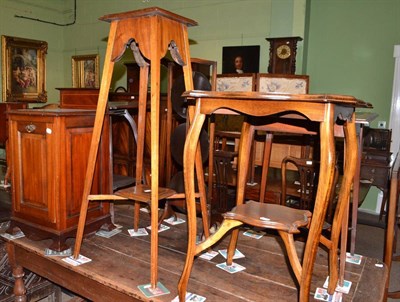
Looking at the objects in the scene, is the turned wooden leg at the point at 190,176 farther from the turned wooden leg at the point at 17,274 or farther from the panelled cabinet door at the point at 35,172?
the turned wooden leg at the point at 17,274

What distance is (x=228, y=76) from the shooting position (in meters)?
5.10

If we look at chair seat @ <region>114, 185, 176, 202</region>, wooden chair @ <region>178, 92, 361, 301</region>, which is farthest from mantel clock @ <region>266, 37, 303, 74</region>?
wooden chair @ <region>178, 92, 361, 301</region>

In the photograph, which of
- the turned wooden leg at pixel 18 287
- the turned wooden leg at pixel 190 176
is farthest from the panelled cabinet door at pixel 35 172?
the turned wooden leg at pixel 190 176

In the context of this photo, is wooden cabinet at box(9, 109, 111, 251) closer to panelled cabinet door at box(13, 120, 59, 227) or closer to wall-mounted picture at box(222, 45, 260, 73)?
panelled cabinet door at box(13, 120, 59, 227)

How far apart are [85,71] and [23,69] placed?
1.18 meters

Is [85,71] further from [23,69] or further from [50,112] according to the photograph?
[50,112]

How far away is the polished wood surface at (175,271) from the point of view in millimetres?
1688

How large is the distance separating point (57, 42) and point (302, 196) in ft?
22.5

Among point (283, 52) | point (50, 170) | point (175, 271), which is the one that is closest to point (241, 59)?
point (283, 52)

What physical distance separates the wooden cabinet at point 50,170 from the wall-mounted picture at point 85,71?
5.70 m

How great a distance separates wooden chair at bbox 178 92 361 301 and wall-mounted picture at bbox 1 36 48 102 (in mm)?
6806

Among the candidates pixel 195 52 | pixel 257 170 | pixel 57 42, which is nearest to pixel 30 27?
pixel 57 42

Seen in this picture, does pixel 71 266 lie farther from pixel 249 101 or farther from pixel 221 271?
pixel 249 101

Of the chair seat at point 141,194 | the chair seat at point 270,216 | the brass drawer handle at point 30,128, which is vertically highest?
A: the brass drawer handle at point 30,128
